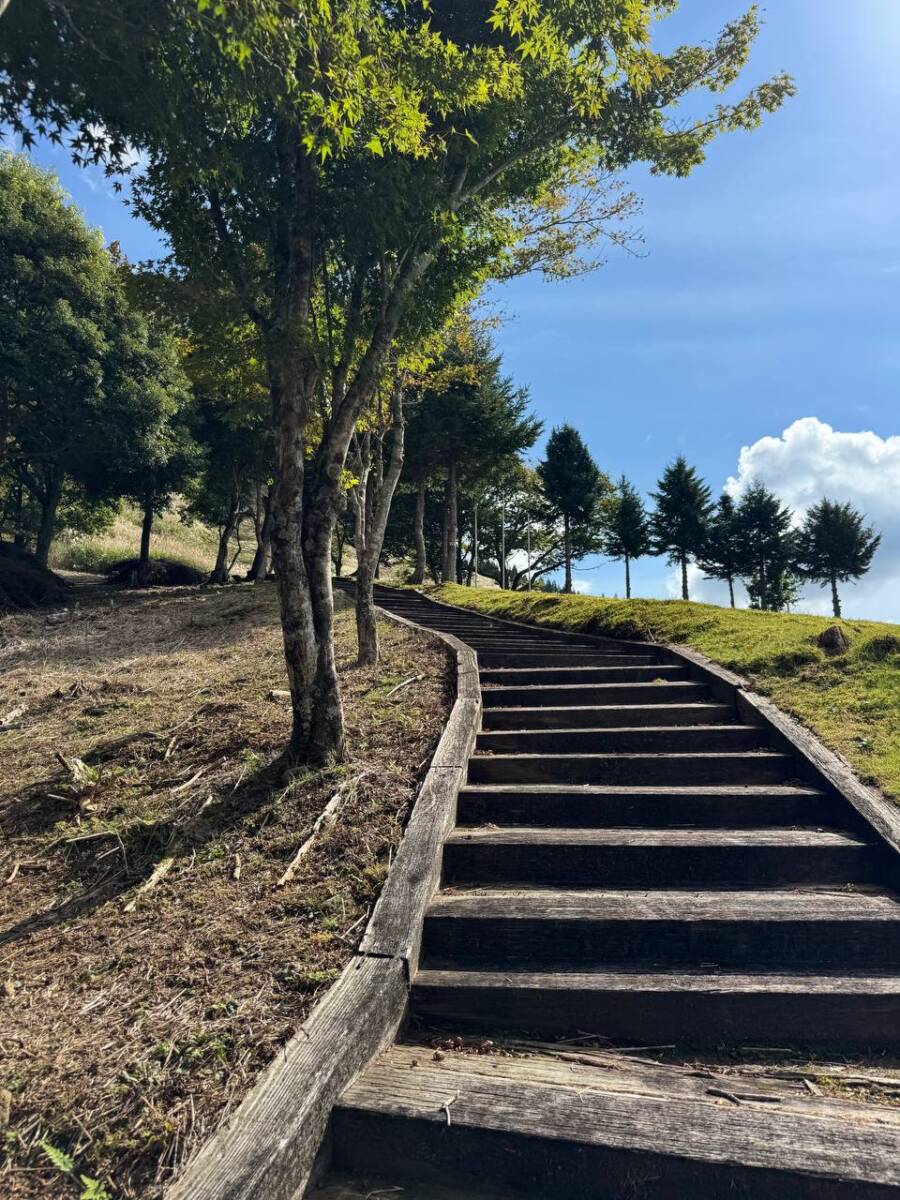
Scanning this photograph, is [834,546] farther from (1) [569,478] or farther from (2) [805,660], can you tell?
(2) [805,660]

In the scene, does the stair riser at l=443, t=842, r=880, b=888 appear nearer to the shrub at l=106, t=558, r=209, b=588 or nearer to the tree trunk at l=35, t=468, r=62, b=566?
the tree trunk at l=35, t=468, r=62, b=566

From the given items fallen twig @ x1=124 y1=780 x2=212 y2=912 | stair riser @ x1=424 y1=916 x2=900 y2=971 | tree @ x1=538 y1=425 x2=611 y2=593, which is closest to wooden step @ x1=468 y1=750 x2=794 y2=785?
stair riser @ x1=424 y1=916 x2=900 y2=971

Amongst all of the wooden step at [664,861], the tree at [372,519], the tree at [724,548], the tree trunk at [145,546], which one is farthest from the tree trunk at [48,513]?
the tree at [724,548]

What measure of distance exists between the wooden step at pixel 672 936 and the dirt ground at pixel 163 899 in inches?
19.1

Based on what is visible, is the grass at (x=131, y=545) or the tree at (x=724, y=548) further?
the tree at (x=724, y=548)

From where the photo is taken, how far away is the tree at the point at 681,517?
1320 inches

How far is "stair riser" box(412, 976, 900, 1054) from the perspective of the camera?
248 cm

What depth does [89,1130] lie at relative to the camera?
185 cm

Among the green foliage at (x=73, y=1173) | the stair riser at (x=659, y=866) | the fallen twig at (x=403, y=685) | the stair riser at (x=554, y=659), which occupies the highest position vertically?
the stair riser at (x=554, y=659)

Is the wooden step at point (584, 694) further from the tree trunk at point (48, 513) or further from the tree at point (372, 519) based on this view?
the tree trunk at point (48, 513)

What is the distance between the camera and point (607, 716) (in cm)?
519

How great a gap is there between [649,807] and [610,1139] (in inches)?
81.9

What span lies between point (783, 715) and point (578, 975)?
9.49 feet

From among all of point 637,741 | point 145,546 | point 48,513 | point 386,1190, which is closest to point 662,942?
point 386,1190
